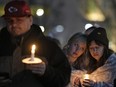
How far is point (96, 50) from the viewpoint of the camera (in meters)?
6.85

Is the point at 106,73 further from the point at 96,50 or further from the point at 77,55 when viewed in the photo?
the point at 77,55

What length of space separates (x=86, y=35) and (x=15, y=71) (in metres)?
2.11

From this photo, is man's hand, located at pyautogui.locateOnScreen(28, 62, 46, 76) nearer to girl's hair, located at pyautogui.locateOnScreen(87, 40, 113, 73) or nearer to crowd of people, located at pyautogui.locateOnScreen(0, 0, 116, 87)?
crowd of people, located at pyautogui.locateOnScreen(0, 0, 116, 87)

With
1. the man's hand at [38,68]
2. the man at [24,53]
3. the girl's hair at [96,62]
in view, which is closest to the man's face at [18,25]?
the man at [24,53]

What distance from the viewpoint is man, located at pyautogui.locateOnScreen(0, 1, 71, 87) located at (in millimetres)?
5316

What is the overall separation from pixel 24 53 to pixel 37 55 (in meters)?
0.13

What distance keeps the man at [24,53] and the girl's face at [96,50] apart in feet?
4.66

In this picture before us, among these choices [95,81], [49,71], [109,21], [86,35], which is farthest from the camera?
[109,21]

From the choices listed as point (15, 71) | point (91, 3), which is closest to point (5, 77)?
point (15, 71)

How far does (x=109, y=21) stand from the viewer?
38.2 meters

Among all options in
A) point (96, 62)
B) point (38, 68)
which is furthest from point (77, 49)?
point (38, 68)

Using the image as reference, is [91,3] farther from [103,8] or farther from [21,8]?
[21,8]

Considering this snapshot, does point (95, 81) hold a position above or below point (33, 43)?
below

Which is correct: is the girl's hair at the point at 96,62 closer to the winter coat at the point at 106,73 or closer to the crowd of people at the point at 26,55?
the winter coat at the point at 106,73
